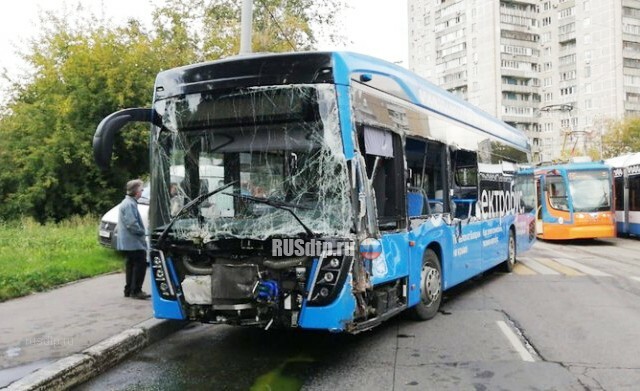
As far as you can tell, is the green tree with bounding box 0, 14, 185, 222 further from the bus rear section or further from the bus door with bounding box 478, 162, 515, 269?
the bus rear section

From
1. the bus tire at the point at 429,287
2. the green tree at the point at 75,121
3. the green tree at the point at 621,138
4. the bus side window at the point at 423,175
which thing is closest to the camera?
the bus side window at the point at 423,175

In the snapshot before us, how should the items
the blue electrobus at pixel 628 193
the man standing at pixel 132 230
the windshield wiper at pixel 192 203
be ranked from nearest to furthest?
1. the windshield wiper at pixel 192 203
2. the man standing at pixel 132 230
3. the blue electrobus at pixel 628 193

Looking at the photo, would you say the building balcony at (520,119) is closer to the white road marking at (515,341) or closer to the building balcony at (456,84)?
the building balcony at (456,84)

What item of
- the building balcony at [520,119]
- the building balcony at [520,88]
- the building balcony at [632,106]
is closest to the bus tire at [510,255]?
the building balcony at [632,106]

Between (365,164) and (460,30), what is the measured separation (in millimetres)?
Answer: 85898

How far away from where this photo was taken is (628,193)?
2208cm

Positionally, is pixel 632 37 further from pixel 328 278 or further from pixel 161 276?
pixel 161 276

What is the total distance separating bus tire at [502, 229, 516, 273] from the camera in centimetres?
1184

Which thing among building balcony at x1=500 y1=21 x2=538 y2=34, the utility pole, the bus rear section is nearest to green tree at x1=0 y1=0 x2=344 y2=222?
the utility pole

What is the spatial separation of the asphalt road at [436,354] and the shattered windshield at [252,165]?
1.33m

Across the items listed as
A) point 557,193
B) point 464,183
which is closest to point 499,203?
point 464,183

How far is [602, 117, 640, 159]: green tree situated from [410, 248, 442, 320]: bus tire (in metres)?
51.7

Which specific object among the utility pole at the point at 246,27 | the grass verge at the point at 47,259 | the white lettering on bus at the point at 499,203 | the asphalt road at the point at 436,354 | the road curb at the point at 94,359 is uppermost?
the utility pole at the point at 246,27

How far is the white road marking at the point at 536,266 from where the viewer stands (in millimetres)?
12041
